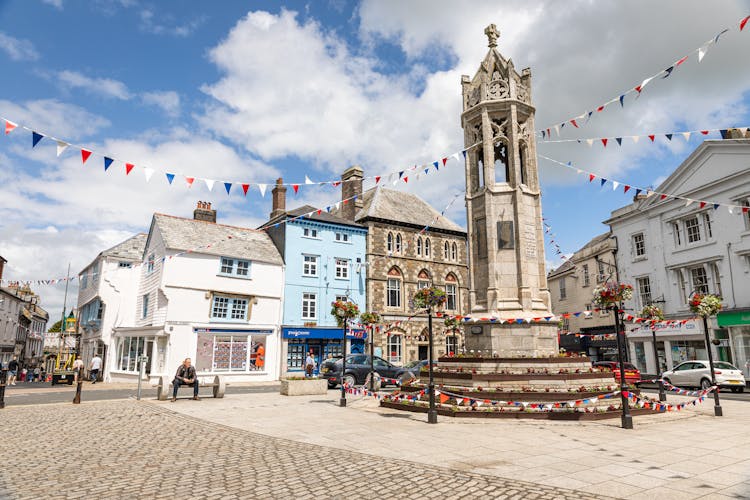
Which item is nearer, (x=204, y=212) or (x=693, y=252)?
(x=693, y=252)

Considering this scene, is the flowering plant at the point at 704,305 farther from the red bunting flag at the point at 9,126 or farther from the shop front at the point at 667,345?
the red bunting flag at the point at 9,126

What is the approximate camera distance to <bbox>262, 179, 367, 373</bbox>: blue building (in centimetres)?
3106

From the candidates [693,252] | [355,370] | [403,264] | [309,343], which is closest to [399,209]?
[403,264]

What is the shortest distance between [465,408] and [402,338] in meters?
22.5

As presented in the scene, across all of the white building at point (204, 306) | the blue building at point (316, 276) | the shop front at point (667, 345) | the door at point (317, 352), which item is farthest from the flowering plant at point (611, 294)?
the door at point (317, 352)

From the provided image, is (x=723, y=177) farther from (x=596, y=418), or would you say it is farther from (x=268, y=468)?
(x=268, y=468)

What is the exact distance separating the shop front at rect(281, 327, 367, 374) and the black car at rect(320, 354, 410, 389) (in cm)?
706

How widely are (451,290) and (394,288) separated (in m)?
5.50

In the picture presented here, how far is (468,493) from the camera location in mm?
5570

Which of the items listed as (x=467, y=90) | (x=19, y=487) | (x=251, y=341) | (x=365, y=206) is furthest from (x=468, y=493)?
(x=365, y=206)

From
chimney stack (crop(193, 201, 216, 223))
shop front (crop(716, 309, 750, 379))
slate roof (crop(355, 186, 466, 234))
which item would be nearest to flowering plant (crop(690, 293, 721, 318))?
shop front (crop(716, 309, 750, 379))

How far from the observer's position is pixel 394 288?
1373 inches

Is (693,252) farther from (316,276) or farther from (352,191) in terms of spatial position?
(316,276)

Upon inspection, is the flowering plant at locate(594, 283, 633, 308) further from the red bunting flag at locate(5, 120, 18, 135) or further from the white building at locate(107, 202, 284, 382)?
the white building at locate(107, 202, 284, 382)
